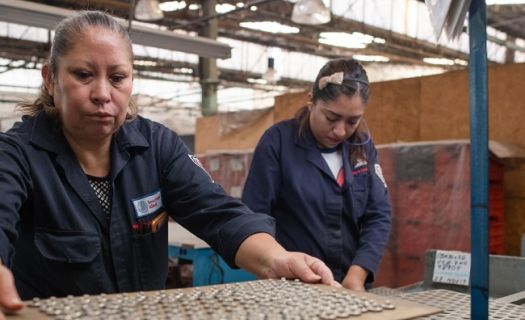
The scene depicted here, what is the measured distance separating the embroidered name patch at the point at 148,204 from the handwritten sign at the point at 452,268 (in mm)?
869

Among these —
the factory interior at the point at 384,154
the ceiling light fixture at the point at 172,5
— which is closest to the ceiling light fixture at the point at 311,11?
the factory interior at the point at 384,154

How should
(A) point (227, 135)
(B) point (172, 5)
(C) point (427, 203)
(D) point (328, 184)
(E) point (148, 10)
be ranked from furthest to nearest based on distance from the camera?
(B) point (172, 5), (A) point (227, 135), (E) point (148, 10), (C) point (427, 203), (D) point (328, 184)

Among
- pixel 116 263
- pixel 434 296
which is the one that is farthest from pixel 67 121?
pixel 434 296

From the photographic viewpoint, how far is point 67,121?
1.17 metres

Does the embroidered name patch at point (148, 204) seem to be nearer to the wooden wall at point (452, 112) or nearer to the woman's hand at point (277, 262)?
the woman's hand at point (277, 262)

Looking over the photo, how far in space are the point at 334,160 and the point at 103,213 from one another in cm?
81

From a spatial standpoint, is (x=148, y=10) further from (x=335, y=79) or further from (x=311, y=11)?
(x=335, y=79)

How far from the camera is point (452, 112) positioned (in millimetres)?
3623

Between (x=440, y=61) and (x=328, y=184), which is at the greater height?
(x=440, y=61)

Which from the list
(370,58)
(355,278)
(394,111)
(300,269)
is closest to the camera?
A: (300,269)

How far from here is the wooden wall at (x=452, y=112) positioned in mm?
3312

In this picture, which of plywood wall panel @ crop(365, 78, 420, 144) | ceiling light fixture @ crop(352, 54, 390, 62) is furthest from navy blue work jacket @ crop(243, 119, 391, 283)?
ceiling light fixture @ crop(352, 54, 390, 62)

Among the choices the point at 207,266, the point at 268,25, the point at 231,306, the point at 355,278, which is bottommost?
the point at 207,266

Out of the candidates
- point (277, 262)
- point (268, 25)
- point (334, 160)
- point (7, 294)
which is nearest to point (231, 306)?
point (277, 262)
